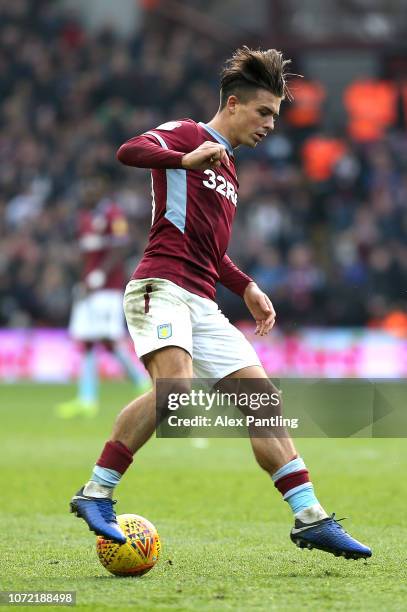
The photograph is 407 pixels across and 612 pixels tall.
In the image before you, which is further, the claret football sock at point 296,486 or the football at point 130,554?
the claret football sock at point 296,486

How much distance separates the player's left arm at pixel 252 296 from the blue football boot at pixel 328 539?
107 centimetres

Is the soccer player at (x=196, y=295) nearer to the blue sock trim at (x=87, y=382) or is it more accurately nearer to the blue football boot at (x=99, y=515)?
the blue football boot at (x=99, y=515)

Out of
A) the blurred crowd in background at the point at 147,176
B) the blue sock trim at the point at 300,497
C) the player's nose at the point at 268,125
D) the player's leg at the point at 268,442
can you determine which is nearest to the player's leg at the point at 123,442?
the player's leg at the point at 268,442

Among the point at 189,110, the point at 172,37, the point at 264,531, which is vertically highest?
the point at 172,37

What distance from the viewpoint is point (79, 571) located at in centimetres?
585

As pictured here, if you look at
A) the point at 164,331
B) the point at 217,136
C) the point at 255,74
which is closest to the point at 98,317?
the point at 217,136

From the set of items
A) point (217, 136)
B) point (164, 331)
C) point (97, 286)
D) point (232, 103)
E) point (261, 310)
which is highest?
point (232, 103)

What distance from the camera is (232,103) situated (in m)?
6.20

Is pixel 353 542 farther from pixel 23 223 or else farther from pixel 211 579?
pixel 23 223

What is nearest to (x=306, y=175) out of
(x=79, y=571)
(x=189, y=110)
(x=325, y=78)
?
(x=189, y=110)

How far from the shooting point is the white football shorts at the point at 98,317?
14.7 metres

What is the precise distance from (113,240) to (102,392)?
422cm

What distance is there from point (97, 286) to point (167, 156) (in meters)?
8.93

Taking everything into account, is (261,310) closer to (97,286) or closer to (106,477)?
(106,477)
